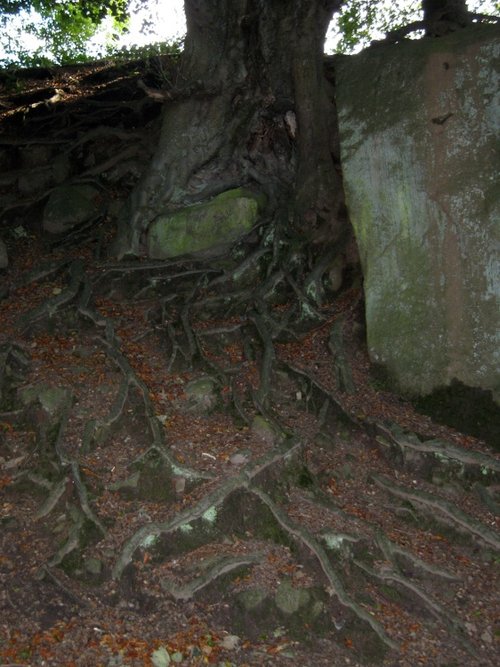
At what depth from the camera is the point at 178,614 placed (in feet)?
12.0

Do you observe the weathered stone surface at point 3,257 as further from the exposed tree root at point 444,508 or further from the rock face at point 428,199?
the exposed tree root at point 444,508

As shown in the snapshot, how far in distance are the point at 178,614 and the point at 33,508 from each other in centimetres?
130

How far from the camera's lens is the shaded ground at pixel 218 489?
3.61 m

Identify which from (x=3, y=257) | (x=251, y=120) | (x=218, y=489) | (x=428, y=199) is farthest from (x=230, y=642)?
(x=251, y=120)

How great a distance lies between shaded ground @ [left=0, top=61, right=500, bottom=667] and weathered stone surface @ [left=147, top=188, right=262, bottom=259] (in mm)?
248

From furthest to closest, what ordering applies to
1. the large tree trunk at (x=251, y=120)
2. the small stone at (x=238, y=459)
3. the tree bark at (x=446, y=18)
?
1. the tree bark at (x=446, y=18)
2. the large tree trunk at (x=251, y=120)
3. the small stone at (x=238, y=459)

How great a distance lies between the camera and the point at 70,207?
24.2ft

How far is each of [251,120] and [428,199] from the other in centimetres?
239

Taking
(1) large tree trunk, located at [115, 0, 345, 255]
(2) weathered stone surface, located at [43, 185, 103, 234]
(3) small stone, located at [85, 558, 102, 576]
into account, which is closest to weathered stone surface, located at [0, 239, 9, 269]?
(2) weathered stone surface, located at [43, 185, 103, 234]

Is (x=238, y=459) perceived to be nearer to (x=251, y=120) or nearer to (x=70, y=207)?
(x=251, y=120)

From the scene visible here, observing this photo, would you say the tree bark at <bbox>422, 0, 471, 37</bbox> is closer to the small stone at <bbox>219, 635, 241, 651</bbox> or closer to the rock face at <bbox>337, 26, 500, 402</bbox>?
the rock face at <bbox>337, 26, 500, 402</bbox>

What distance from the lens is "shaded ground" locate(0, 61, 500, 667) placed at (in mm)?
3609

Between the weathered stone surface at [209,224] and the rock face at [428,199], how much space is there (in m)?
1.34

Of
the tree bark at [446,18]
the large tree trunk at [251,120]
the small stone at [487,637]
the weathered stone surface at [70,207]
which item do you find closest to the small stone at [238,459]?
→ the small stone at [487,637]
